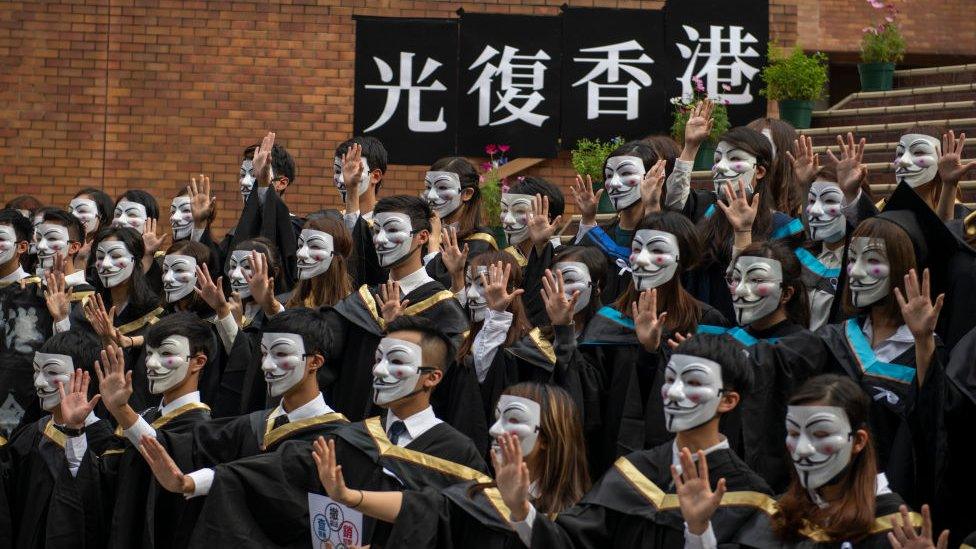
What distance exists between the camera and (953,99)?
12.6 m

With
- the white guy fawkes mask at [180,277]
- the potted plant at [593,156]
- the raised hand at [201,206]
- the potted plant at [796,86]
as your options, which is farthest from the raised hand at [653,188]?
the potted plant at [796,86]

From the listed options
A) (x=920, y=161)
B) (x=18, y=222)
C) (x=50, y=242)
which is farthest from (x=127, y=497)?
(x=920, y=161)

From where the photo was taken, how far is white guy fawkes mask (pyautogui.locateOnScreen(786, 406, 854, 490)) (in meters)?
5.47

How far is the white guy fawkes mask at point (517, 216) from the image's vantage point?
945cm

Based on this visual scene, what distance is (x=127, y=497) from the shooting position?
7.51m

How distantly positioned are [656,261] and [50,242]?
178 inches

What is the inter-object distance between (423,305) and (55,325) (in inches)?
99.2

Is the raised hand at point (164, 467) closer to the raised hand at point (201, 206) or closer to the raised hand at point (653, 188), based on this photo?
the raised hand at point (653, 188)

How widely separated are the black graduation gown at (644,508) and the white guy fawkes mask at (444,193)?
12.4 feet

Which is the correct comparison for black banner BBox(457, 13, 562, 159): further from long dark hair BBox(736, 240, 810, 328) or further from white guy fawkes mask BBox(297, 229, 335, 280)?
long dark hair BBox(736, 240, 810, 328)

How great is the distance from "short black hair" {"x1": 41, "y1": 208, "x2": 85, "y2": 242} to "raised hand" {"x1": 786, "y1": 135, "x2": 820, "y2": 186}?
4792 millimetres

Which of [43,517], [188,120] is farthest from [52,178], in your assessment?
[43,517]

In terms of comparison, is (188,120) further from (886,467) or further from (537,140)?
(886,467)

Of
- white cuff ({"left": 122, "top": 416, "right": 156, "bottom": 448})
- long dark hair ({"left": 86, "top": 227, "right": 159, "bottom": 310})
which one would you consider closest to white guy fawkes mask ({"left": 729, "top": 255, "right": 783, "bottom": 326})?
white cuff ({"left": 122, "top": 416, "right": 156, "bottom": 448})
